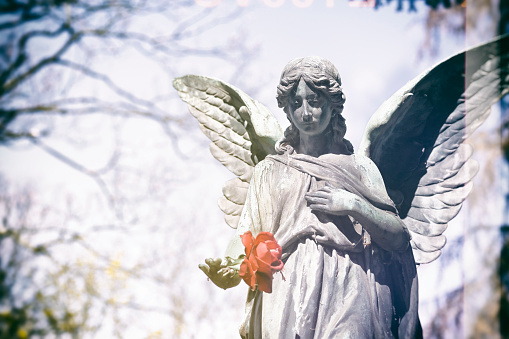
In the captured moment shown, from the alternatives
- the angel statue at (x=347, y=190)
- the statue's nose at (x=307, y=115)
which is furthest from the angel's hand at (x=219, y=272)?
the statue's nose at (x=307, y=115)

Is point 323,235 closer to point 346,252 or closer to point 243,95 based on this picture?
point 346,252

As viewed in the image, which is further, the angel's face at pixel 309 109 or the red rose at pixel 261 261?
the angel's face at pixel 309 109

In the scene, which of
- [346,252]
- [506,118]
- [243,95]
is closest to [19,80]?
[243,95]

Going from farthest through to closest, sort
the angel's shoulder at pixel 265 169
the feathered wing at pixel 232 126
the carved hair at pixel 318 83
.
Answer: the feathered wing at pixel 232 126
the angel's shoulder at pixel 265 169
the carved hair at pixel 318 83

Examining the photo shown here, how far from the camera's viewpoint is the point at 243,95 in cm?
372

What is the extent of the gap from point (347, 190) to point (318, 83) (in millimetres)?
555

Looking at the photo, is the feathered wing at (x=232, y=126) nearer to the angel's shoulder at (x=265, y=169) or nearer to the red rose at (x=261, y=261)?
the angel's shoulder at (x=265, y=169)

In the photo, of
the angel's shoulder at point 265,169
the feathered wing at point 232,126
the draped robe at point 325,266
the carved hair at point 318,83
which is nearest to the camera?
the draped robe at point 325,266

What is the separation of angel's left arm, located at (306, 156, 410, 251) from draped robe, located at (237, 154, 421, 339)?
6 cm

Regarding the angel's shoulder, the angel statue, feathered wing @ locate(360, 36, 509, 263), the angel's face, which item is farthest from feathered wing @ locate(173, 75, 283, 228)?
feathered wing @ locate(360, 36, 509, 263)

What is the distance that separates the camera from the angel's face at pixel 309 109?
3152 mm

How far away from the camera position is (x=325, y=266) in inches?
117

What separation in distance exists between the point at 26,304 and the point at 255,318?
3.64 metres

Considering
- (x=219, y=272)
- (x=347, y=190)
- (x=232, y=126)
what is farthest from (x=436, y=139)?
(x=219, y=272)
